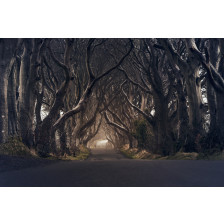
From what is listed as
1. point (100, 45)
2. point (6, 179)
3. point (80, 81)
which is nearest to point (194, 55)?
point (100, 45)

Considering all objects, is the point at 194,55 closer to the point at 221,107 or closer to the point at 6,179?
the point at 221,107

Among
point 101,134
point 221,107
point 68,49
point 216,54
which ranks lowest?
point 101,134

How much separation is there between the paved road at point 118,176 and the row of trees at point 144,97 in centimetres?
143

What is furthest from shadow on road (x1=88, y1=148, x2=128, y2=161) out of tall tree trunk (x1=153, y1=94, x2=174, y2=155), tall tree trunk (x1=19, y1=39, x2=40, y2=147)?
tall tree trunk (x1=19, y1=39, x2=40, y2=147)

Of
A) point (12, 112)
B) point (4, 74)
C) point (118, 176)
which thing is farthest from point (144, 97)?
point (4, 74)

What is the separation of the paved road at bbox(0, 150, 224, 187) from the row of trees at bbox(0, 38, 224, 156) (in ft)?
4.68

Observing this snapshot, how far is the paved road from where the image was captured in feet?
19.7

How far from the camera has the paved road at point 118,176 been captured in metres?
6.00

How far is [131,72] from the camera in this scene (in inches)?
491

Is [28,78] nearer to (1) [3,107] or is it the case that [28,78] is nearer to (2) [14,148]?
(1) [3,107]

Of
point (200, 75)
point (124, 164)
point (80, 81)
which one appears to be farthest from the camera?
point (80, 81)

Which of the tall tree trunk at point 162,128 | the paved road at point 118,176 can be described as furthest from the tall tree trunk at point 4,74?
the tall tree trunk at point 162,128

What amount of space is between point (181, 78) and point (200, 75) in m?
0.78

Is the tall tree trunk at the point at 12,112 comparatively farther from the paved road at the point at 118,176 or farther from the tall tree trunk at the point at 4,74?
the paved road at the point at 118,176
